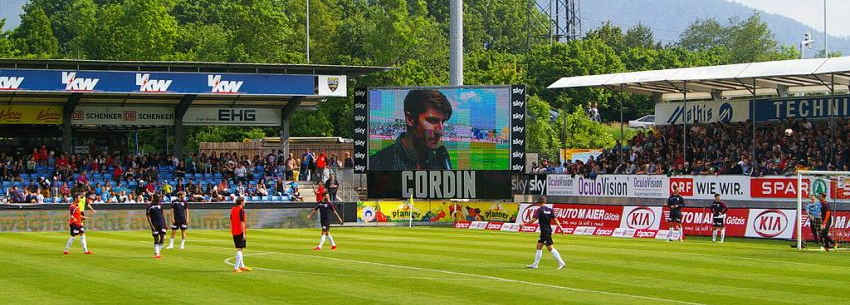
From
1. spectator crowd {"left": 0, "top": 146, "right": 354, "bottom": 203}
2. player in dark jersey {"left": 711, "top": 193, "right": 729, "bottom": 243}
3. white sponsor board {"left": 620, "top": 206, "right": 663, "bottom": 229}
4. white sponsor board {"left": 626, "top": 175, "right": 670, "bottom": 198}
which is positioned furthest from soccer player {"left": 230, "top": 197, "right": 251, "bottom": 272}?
white sponsor board {"left": 626, "top": 175, "right": 670, "bottom": 198}

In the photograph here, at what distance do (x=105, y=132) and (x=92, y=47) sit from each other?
108 feet

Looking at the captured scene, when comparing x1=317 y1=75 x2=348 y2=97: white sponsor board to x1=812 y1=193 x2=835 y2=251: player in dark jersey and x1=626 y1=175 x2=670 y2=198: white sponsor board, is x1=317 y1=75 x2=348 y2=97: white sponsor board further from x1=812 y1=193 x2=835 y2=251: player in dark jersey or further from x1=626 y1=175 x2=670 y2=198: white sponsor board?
x1=812 y1=193 x2=835 y2=251: player in dark jersey

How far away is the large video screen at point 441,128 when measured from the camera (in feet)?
173

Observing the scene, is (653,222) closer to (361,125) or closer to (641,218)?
(641,218)

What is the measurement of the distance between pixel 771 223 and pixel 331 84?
2563 cm

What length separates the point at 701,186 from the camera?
50156 millimetres

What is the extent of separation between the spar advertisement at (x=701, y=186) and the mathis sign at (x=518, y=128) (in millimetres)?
4412

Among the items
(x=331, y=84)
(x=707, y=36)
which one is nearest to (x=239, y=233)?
(x=331, y=84)

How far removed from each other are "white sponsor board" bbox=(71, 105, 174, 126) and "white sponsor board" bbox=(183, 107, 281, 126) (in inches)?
47.7

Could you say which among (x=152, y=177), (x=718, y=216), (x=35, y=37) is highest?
(x=35, y=37)

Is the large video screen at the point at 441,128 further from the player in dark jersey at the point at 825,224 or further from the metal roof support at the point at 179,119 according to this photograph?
the player in dark jersey at the point at 825,224

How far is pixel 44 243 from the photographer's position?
132 ft

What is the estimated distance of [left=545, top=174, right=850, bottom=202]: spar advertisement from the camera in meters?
40.9

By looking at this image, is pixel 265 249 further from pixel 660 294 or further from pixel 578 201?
pixel 578 201
